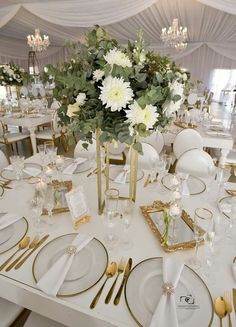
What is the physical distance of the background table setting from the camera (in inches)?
30.4

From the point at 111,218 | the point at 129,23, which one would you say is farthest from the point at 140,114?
the point at 129,23

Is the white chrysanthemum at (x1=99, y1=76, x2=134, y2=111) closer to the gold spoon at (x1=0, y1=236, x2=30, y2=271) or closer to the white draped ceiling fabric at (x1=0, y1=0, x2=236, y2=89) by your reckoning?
the white draped ceiling fabric at (x1=0, y1=0, x2=236, y2=89)

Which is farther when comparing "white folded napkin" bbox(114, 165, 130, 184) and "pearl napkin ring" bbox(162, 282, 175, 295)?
"white folded napkin" bbox(114, 165, 130, 184)

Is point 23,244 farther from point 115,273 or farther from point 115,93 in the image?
point 115,93

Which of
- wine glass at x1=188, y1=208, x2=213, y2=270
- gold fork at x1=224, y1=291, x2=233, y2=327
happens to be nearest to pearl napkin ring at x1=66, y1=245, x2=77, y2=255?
wine glass at x1=188, y1=208, x2=213, y2=270

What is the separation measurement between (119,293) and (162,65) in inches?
37.7

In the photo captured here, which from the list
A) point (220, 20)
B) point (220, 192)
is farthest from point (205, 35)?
point (220, 192)

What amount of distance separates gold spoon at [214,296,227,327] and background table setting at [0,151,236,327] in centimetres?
2

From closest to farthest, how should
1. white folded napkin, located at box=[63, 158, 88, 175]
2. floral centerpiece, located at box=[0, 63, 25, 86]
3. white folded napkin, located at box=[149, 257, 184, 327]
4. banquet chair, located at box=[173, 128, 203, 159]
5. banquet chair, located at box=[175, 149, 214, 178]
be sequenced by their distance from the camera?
white folded napkin, located at box=[149, 257, 184, 327]
white folded napkin, located at box=[63, 158, 88, 175]
banquet chair, located at box=[175, 149, 214, 178]
banquet chair, located at box=[173, 128, 203, 159]
floral centerpiece, located at box=[0, 63, 25, 86]

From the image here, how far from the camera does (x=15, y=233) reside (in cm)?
110

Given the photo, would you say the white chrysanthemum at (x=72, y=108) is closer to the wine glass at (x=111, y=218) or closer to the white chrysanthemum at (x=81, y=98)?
the white chrysanthemum at (x=81, y=98)

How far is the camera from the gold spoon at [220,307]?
751 millimetres

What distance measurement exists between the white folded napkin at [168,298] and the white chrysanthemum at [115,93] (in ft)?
2.18

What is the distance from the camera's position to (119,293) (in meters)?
0.82
